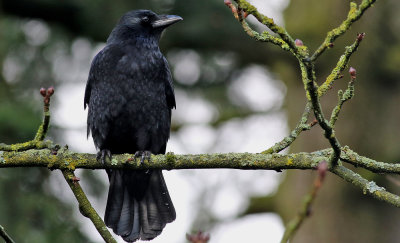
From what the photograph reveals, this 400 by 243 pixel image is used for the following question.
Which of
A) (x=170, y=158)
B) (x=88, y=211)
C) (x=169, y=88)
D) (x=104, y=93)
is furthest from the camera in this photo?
(x=169, y=88)

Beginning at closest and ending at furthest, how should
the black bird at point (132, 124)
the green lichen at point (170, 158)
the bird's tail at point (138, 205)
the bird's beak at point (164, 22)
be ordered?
the green lichen at point (170, 158) → the bird's tail at point (138, 205) → the black bird at point (132, 124) → the bird's beak at point (164, 22)

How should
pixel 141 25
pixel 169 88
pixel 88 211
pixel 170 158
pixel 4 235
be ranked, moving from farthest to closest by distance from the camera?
1. pixel 141 25
2. pixel 169 88
3. pixel 170 158
4. pixel 88 211
5. pixel 4 235

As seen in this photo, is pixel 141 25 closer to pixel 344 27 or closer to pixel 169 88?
pixel 169 88

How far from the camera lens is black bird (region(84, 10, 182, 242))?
5297mm

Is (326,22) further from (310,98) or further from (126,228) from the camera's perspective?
(310,98)

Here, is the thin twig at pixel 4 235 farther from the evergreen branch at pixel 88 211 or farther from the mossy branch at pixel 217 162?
the mossy branch at pixel 217 162

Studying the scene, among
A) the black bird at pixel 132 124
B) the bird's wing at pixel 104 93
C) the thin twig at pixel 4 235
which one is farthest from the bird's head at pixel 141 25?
the thin twig at pixel 4 235

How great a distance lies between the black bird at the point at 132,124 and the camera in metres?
5.30

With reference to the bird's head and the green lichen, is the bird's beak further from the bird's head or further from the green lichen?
the green lichen

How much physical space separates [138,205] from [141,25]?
1748 mm

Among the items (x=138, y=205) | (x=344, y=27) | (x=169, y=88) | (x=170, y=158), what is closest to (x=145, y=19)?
(x=169, y=88)

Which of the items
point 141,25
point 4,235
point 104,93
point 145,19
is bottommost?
A: point 4,235

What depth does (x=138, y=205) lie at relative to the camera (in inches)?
215

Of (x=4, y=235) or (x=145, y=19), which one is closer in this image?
(x=4, y=235)
